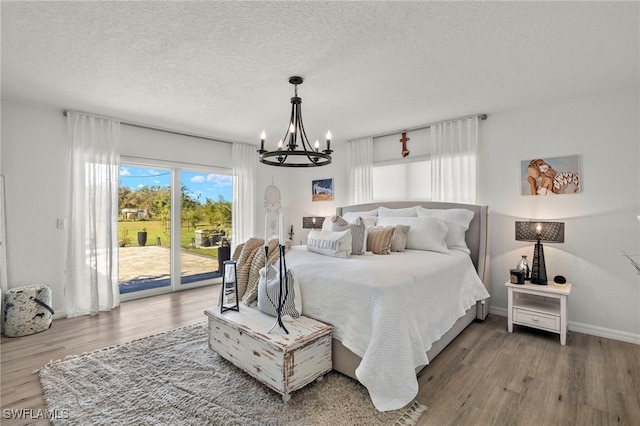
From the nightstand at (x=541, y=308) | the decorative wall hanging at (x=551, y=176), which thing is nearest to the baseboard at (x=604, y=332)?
the nightstand at (x=541, y=308)

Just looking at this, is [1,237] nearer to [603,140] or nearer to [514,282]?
[514,282]

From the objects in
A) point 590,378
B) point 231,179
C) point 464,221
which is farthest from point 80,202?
point 590,378

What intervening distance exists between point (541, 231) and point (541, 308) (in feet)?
2.55

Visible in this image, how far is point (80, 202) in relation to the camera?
364cm

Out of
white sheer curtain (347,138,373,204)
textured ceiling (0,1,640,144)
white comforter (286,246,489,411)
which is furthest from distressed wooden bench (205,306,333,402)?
white sheer curtain (347,138,373,204)

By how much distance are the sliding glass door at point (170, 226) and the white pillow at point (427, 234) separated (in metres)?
3.30

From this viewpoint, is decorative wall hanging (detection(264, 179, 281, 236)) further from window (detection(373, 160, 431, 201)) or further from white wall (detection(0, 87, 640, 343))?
white wall (detection(0, 87, 640, 343))

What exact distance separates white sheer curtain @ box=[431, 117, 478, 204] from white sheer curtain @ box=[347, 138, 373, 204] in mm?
1051

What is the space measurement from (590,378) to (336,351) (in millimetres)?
1920

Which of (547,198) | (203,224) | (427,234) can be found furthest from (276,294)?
(203,224)

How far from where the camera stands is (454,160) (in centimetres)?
396

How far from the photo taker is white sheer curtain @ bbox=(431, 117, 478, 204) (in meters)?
3.81

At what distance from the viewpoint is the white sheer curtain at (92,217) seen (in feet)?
11.7

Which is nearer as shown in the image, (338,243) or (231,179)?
(338,243)
